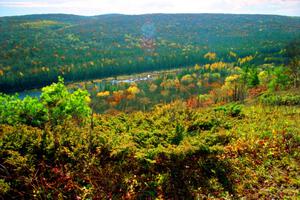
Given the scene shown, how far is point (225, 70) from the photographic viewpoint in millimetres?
167250

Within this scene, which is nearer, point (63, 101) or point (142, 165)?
point (142, 165)

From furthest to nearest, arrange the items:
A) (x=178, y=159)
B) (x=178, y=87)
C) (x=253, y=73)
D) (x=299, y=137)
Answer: (x=178, y=87), (x=253, y=73), (x=299, y=137), (x=178, y=159)

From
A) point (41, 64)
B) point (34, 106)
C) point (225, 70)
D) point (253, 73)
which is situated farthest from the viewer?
point (41, 64)

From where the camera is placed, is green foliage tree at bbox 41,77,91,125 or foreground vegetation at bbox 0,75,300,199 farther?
green foliage tree at bbox 41,77,91,125

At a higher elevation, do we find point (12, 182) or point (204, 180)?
point (12, 182)

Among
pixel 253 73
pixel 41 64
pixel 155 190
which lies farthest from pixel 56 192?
pixel 41 64

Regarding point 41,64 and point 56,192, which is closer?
point 56,192

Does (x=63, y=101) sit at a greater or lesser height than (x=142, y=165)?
lesser

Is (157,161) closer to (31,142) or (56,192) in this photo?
(56,192)

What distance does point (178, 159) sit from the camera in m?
13.1

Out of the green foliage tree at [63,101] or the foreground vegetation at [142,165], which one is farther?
Answer: the green foliage tree at [63,101]

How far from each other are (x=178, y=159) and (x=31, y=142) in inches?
263

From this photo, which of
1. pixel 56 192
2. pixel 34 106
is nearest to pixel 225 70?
pixel 34 106

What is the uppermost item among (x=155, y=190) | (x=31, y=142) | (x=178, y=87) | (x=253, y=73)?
(x=31, y=142)
